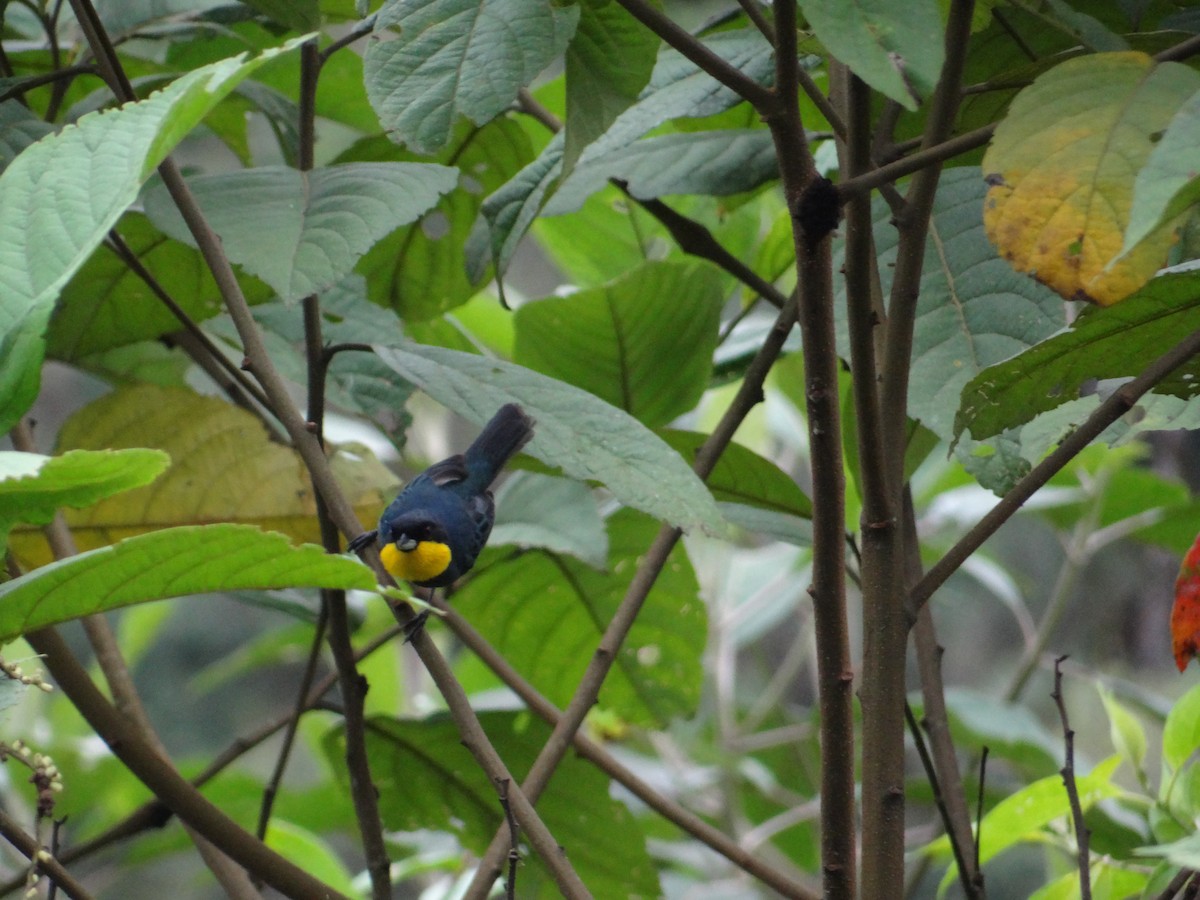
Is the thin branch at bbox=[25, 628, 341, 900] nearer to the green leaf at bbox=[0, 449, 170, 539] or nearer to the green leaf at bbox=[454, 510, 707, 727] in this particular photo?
the green leaf at bbox=[0, 449, 170, 539]

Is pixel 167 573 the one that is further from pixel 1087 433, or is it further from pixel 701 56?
pixel 1087 433

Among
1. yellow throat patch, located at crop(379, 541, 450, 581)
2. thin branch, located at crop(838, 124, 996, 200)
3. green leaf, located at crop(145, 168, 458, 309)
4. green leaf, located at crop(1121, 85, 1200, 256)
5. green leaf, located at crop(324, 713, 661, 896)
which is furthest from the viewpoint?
yellow throat patch, located at crop(379, 541, 450, 581)

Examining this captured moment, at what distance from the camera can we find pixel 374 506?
1.32 m

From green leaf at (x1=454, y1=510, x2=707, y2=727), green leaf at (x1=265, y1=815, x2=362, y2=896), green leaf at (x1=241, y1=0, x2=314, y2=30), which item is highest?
green leaf at (x1=241, y1=0, x2=314, y2=30)

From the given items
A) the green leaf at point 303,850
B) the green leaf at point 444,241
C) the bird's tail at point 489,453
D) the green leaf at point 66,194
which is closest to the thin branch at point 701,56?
the green leaf at point 66,194

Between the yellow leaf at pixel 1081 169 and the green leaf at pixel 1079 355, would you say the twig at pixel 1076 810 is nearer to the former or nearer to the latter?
the green leaf at pixel 1079 355

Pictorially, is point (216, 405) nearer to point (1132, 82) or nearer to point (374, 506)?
point (374, 506)

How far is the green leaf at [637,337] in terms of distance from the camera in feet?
4.17

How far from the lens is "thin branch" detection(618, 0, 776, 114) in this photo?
623 millimetres

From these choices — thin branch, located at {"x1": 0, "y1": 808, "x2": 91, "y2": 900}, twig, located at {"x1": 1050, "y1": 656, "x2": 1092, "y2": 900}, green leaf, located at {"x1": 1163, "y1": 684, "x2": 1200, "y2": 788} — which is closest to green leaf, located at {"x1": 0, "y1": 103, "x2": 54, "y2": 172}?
thin branch, located at {"x1": 0, "y1": 808, "x2": 91, "y2": 900}

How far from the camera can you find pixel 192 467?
1.23 meters

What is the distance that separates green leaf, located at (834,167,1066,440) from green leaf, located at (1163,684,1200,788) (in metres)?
0.31

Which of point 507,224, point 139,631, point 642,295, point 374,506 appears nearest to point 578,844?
point 374,506

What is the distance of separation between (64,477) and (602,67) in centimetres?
44
